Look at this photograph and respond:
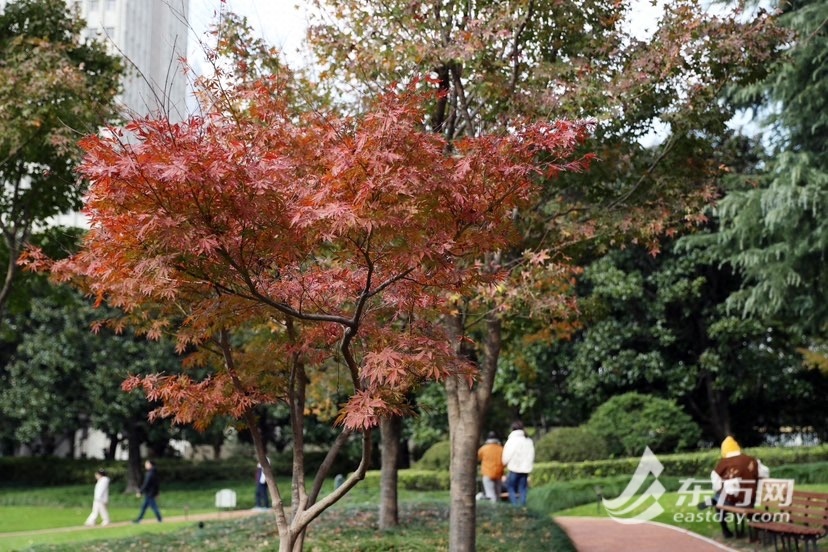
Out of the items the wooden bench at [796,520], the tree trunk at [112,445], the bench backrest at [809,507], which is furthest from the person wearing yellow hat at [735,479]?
the tree trunk at [112,445]

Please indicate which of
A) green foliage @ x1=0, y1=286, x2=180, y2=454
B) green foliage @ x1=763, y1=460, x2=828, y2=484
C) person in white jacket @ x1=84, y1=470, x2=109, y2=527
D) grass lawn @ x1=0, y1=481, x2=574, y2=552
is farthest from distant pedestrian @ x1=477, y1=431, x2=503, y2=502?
green foliage @ x1=0, y1=286, x2=180, y2=454

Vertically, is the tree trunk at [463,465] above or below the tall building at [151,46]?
below

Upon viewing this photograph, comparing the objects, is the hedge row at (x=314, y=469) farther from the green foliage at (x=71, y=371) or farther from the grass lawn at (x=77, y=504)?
the green foliage at (x=71, y=371)

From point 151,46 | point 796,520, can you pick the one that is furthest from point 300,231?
point 796,520

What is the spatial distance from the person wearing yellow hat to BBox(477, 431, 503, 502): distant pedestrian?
187 inches

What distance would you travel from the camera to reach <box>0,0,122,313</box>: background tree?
11930 mm

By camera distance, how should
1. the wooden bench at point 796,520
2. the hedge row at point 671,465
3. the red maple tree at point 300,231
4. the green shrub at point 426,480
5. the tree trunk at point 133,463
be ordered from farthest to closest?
the tree trunk at point 133,463 < the green shrub at point 426,480 < the hedge row at point 671,465 < the wooden bench at point 796,520 < the red maple tree at point 300,231

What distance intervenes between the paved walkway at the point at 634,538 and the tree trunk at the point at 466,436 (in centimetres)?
216

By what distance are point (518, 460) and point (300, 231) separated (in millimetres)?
9830

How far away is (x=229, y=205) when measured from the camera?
17.9ft

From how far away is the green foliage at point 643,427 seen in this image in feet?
68.3

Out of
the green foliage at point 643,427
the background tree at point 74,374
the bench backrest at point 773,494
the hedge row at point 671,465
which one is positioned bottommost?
the bench backrest at point 773,494

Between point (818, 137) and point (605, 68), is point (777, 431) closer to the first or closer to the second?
point (818, 137)

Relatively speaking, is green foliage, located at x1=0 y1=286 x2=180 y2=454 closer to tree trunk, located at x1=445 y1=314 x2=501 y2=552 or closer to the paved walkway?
the paved walkway
